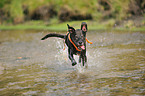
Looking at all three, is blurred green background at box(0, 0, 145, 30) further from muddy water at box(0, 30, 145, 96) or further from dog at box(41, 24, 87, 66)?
dog at box(41, 24, 87, 66)

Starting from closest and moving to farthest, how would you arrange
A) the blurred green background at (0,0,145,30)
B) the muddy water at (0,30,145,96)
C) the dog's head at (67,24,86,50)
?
the muddy water at (0,30,145,96)
the dog's head at (67,24,86,50)
the blurred green background at (0,0,145,30)

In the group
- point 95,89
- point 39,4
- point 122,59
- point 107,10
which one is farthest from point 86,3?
point 95,89

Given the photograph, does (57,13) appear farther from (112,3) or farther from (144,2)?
(144,2)

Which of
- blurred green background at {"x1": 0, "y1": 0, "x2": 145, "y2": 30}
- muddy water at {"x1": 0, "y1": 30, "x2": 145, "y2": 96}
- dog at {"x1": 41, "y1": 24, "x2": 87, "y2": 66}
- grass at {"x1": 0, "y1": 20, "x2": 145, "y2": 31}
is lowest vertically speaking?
muddy water at {"x1": 0, "y1": 30, "x2": 145, "y2": 96}

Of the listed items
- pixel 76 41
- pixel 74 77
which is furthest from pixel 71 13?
pixel 74 77

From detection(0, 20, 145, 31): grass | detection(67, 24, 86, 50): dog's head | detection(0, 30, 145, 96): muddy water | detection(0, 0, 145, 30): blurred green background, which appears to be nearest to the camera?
detection(0, 30, 145, 96): muddy water

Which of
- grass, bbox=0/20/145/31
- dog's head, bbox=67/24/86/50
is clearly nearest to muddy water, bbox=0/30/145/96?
dog's head, bbox=67/24/86/50

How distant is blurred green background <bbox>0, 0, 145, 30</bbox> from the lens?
2053 centimetres

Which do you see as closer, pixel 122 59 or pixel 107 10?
pixel 122 59

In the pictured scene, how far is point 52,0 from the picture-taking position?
27547mm

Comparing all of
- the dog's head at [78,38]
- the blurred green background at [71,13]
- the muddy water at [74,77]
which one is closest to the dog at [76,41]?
the dog's head at [78,38]

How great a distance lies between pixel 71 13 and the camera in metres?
24.7

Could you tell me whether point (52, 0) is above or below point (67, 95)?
above

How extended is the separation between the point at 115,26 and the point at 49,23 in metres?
8.02
